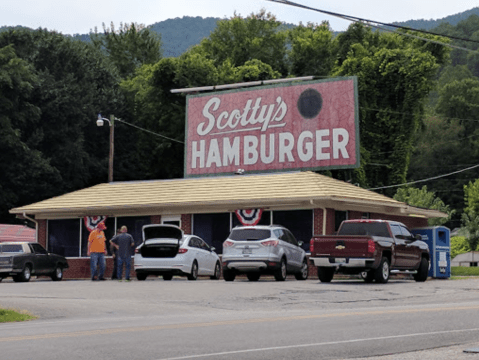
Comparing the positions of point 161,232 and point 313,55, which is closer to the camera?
point 161,232

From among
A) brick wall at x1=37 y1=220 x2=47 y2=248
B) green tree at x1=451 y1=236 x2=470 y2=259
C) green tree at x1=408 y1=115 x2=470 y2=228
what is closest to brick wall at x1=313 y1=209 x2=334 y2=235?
brick wall at x1=37 y1=220 x2=47 y2=248

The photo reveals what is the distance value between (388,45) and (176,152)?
65.6ft

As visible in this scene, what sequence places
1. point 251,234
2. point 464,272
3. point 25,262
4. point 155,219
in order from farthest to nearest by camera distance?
1. point 464,272
2. point 155,219
3. point 25,262
4. point 251,234

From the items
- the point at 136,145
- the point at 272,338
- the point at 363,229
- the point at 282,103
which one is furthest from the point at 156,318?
the point at 136,145

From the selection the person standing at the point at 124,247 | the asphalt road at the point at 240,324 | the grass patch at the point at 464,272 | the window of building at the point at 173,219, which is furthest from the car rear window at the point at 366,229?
the grass patch at the point at 464,272

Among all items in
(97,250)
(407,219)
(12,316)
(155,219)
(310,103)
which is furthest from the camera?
(310,103)

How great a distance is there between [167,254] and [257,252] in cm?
305

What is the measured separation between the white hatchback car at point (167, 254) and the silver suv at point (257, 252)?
134cm

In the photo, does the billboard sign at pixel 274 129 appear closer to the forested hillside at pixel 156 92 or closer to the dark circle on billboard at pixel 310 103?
the dark circle on billboard at pixel 310 103

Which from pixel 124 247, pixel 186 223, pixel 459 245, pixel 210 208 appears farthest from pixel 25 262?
pixel 459 245

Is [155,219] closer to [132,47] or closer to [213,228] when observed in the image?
[213,228]

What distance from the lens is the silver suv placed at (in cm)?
2803

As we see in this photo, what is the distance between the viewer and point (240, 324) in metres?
13.9

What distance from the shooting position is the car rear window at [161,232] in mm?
29734
